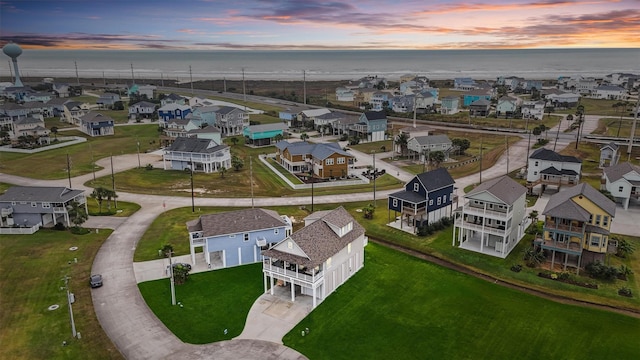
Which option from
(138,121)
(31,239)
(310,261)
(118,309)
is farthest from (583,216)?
(138,121)

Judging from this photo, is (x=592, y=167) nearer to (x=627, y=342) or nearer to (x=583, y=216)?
(x=583, y=216)

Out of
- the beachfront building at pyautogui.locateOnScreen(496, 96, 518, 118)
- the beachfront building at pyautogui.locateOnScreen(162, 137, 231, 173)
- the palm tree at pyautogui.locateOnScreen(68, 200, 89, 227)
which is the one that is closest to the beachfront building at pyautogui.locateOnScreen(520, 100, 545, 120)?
the beachfront building at pyautogui.locateOnScreen(496, 96, 518, 118)

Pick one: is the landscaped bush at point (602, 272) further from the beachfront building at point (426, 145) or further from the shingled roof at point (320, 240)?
the beachfront building at point (426, 145)

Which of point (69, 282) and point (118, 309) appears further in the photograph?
point (69, 282)

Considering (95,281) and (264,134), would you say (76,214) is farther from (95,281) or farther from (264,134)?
(264,134)

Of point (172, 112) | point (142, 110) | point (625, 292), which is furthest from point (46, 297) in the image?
point (142, 110)
